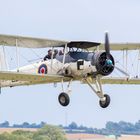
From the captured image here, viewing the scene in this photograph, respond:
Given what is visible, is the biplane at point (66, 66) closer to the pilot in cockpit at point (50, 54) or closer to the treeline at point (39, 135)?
the pilot in cockpit at point (50, 54)

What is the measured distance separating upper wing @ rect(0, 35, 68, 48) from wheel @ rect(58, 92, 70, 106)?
2.64 meters

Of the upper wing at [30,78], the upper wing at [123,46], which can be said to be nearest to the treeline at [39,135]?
the upper wing at [123,46]

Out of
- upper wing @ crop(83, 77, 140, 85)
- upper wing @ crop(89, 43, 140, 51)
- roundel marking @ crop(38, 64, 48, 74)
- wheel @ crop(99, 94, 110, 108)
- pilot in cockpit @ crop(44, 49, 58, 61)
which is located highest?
upper wing @ crop(89, 43, 140, 51)

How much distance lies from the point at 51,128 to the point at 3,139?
33.4m

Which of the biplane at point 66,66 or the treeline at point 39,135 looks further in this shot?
the treeline at point 39,135

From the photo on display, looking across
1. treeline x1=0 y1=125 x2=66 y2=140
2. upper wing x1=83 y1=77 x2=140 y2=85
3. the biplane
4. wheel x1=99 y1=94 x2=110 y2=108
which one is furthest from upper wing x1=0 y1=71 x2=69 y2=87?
treeline x1=0 y1=125 x2=66 y2=140

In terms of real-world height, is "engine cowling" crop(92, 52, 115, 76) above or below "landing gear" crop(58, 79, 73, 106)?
above

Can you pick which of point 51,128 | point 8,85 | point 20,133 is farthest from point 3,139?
point 8,85

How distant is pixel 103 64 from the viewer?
38.4 metres

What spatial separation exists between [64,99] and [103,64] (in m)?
2.52

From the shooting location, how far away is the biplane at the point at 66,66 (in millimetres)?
38469

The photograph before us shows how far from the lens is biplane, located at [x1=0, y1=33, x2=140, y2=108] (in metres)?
38.5

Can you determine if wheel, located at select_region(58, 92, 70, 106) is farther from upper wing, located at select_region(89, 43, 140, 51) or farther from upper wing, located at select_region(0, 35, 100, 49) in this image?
upper wing, located at select_region(89, 43, 140, 51)

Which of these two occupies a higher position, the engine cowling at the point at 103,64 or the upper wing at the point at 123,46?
the upper wing at the point at 123,46
